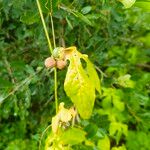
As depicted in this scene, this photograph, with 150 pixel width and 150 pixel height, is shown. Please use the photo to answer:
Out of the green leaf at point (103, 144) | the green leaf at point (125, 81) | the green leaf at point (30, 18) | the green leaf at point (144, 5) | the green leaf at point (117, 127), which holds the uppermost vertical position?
the green leaf at point (144, 5)

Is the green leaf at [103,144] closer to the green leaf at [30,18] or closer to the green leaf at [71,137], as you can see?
the green leaf at [30,18]

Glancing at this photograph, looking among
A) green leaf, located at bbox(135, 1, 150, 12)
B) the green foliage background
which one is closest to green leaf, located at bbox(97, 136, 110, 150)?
the green foliage background

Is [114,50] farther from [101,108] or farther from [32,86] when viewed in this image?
[32,86]

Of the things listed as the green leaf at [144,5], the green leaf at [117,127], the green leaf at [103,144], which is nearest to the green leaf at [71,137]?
the green leaf at [144,5]

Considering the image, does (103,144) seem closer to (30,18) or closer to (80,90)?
(30,18)

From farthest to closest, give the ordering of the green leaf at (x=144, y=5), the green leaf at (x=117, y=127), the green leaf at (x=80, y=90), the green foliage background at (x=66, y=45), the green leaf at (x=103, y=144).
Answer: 1. the green leaf at (x=117, y=127)
2. the green leaf at (x=103, y=144)
3. the green foliage background at (x=66, y=45)
4. the green leaf at (x=144, y=5)
5. the green leaf at (x=80, y=90)

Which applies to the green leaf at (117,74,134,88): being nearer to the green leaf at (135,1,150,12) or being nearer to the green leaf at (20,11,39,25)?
the green leaf at (20,11,39,25)

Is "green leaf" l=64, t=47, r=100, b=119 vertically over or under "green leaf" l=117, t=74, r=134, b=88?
over

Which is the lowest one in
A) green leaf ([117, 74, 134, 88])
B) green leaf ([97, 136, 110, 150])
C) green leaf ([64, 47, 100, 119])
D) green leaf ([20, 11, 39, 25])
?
green leaf ([97, 136, 110, 150])
